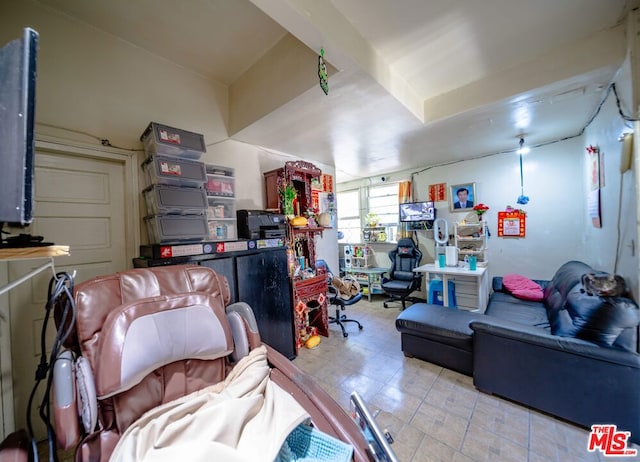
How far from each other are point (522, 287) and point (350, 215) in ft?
10.9

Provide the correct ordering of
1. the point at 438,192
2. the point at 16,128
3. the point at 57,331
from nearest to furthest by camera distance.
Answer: the point at 16,128 → the point at 57,331 → the point at 438,192

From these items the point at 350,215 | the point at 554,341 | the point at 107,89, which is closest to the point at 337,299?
the point at 554,341

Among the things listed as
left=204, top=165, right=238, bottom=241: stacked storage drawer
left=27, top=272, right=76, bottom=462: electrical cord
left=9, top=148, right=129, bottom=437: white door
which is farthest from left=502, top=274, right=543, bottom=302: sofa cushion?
left=9, top=148, right=129, bottom=437: white door

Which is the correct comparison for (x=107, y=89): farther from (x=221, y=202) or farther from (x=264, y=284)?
(x=264, y=284)

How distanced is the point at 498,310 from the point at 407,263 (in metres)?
1.69

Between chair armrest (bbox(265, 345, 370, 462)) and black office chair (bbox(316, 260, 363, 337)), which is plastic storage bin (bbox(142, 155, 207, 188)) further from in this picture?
black office chair (bbox(316, 260, 363, 337))

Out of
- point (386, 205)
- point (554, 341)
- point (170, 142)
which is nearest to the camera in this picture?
point (554, 341)

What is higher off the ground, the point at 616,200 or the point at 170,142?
the point at 170,142

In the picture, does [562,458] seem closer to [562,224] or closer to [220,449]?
[220,449]

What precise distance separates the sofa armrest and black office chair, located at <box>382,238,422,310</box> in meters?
2.01

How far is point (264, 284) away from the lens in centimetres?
232

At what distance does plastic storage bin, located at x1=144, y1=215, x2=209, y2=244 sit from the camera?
72.4 inches

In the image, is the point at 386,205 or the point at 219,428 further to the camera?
the point at 386,205

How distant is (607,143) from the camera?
6.88 ft
